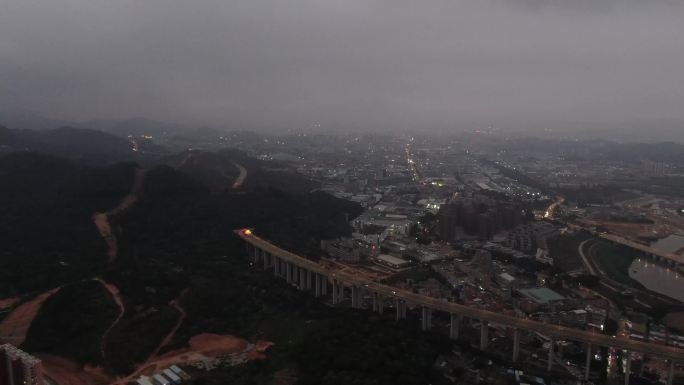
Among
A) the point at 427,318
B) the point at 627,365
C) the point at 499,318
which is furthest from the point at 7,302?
the point at 627,365

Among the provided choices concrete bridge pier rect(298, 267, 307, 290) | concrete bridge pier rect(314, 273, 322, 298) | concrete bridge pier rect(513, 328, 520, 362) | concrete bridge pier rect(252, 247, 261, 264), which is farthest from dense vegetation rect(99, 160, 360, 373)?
concrete bridge pier rect(513, 328, 520, 362)

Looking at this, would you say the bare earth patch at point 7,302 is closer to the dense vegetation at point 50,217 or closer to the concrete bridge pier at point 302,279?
the dense vegetation at point 50,217

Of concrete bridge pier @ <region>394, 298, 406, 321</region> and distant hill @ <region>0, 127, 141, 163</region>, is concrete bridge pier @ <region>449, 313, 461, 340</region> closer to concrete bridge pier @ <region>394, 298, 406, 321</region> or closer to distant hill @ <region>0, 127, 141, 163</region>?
concrete bridge pier @ <region>394, 298, 406, 321</region>

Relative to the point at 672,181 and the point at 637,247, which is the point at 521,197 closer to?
the point at 637,247

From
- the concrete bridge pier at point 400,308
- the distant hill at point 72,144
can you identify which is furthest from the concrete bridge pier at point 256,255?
the distant hill at point 72,144

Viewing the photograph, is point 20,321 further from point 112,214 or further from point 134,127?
point 134,127

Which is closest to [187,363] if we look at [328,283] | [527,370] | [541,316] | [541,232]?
[328,283]
